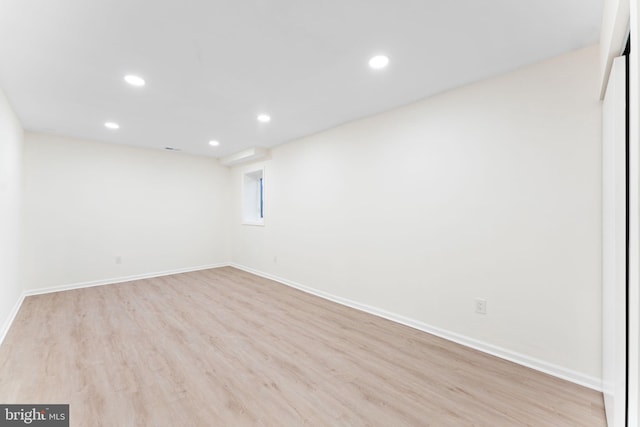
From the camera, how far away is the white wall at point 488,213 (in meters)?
2.06

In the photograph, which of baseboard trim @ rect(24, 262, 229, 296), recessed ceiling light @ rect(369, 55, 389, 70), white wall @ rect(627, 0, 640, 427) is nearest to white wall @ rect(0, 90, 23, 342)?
baseboard trim @ rect(24, 262, 229, 296)

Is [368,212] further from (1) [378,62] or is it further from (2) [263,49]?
(2) [263,49]

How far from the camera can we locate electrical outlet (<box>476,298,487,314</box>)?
8.24 feet

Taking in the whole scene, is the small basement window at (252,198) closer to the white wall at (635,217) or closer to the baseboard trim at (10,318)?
the baseboard trim at (10,318)

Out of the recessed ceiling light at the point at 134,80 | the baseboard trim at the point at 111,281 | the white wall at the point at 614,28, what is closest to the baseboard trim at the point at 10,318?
the baseboard trim at the point at 111,281

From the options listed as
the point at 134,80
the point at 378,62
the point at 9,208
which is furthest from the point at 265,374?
the point at 9,208

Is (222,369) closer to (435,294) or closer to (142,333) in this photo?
(142,333)

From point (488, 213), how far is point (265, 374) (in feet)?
7.48

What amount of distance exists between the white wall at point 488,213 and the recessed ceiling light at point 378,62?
0.86 m

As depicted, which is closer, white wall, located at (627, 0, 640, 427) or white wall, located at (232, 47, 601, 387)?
white wall, located at (627, 0, 640, 427)

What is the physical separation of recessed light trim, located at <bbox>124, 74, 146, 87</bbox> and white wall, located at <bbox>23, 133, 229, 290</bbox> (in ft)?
9.57

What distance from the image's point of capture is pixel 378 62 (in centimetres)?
228

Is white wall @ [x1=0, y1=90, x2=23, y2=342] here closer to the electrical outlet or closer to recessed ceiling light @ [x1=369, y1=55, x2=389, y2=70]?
recessed ceiling light @ [x1=369, y1=55, x2=389, y2=70]

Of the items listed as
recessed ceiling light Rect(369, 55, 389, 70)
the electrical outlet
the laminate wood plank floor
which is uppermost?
recessed ceiling light Rect(369, 55, 389, 70)
